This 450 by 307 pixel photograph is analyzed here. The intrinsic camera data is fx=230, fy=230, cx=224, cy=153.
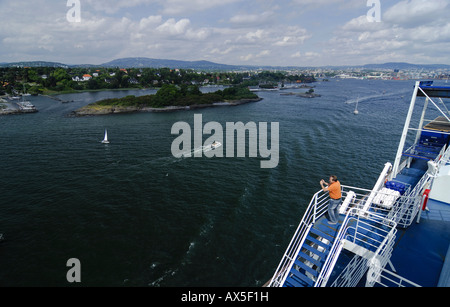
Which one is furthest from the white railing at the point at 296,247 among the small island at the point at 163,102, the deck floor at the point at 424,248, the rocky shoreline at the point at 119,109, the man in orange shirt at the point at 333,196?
the small island at the point at 163,102

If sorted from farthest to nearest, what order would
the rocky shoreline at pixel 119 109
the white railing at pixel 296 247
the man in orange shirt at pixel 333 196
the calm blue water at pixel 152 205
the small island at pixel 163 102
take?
1. the small island at pixel 163 102
2. the rocky shoreline at pixel 119 109
3. the calm blue water at pixel 152 205
4. the man in orange shirt at pixel 333 196
5. the white railing at pixel 296 247

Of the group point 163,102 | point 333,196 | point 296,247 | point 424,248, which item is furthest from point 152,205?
point 163,102

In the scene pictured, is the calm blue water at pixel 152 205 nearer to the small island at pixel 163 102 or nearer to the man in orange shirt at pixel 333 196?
the man in orange shirt at pixel 333 196

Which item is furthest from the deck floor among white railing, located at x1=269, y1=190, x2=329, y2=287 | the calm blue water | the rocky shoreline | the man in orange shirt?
the rocky shoreline

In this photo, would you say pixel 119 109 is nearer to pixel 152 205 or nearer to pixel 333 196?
pixel 152 205

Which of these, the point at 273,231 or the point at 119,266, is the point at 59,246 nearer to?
the point at 119,266

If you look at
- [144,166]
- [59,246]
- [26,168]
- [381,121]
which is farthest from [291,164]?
[381,121]

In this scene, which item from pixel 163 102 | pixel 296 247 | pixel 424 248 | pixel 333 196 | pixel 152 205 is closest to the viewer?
pixel 333 196
